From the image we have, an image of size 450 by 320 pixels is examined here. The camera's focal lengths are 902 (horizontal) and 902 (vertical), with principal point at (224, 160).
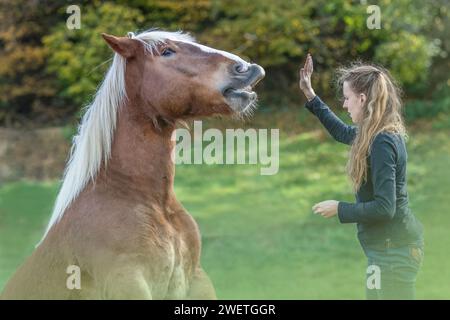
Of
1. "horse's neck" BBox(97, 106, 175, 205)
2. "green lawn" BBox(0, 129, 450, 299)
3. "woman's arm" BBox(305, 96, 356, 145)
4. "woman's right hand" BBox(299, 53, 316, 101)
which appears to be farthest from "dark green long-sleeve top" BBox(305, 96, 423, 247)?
"green lawn" BBox(0, 129, 450, 299)

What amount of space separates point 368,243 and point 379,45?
9.31 metres

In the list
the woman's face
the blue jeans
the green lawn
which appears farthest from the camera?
the green lawn

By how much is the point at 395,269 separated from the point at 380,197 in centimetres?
32

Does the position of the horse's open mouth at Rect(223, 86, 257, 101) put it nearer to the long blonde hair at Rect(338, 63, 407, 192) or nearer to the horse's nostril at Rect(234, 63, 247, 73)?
the horse's nostril at Rect(234, 63, 247, 73)

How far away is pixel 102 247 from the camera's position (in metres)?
3.44

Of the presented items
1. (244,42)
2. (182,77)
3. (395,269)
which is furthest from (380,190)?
(244,42)

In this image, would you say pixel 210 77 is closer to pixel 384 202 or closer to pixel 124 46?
pixel 124 46

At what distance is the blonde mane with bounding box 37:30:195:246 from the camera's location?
3629 mm

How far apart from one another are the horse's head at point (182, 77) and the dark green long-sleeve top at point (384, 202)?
555 millimetres

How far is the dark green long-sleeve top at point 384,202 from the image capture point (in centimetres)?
354

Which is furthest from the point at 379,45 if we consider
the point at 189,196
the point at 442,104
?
the point at 189,196

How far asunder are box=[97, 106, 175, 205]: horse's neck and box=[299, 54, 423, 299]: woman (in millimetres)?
628

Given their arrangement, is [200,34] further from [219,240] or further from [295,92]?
[219,240]

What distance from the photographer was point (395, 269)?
364 cm
